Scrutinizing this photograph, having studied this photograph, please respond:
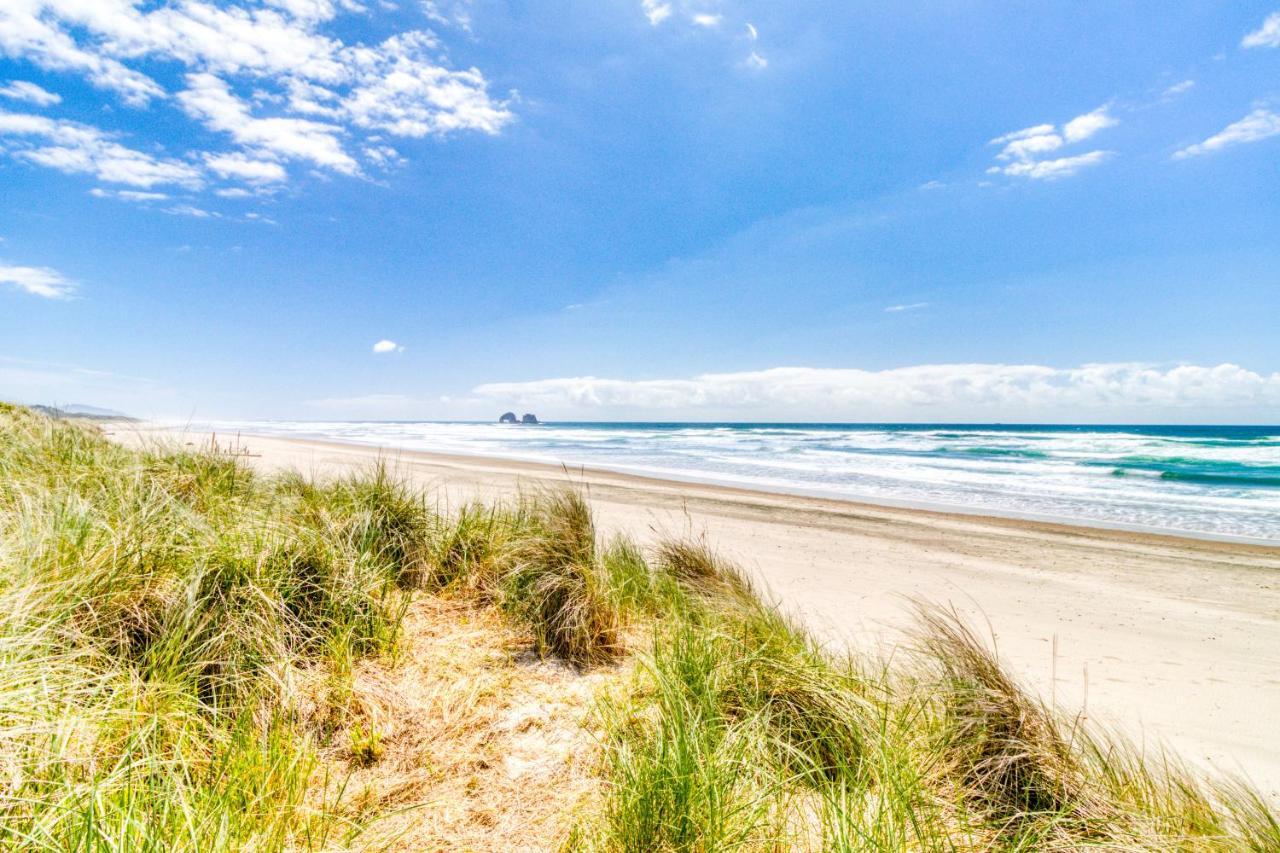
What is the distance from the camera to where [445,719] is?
307cm

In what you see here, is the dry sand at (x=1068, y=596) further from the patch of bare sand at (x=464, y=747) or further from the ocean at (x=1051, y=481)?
the ocean at (x=1051, y=481)

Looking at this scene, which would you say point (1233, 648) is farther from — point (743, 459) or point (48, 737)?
point (743, 459)

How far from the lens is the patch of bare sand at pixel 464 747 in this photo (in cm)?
234

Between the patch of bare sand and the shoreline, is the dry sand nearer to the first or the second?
the shoreline

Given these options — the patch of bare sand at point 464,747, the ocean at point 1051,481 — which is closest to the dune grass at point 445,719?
the patch of bare sand at point 464,747

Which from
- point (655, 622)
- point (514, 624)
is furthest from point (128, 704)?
point (655, 622)

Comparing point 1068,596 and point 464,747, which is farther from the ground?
point 464,747

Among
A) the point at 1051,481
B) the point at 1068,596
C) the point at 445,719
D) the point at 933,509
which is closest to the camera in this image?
the point at 445,719

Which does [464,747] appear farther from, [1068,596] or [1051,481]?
[1051,481]

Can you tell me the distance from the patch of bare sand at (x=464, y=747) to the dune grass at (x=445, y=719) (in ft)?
0.05

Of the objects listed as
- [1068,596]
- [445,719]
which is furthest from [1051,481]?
[445,719]

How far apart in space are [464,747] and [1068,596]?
7.95m

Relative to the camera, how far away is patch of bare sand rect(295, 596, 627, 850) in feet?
7.69

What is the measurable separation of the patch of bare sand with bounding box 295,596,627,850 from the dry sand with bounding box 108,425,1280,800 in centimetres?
209
